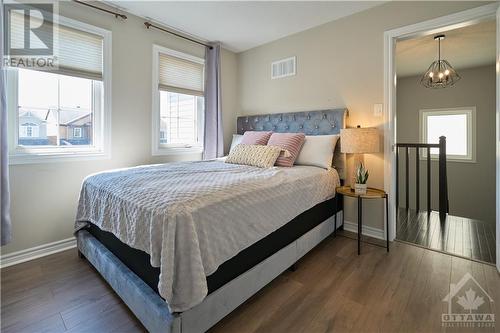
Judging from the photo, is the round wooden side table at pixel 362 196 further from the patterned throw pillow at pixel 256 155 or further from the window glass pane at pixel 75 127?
the window glass pane at pixel 75 127

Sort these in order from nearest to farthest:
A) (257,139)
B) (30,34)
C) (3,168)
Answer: (3,168) < (30,34) < (257,139)

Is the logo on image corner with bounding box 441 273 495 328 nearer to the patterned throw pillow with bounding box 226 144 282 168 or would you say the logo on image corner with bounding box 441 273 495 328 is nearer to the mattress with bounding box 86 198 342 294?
the mattress with bounding box 86 198 342 294

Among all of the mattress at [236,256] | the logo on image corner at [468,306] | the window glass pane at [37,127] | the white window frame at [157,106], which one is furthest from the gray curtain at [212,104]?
the logo on image corner at [468,306]

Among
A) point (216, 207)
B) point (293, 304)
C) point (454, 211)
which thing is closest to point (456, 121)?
point (454, 211)

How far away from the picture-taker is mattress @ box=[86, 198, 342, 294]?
51.7 inches

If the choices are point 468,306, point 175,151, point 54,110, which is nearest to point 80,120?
point 54,110

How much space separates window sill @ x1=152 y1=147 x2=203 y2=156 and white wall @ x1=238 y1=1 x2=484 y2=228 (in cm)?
123

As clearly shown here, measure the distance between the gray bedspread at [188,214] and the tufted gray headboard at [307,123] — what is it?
904mm

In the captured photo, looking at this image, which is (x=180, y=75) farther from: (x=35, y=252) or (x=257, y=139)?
(x=35, y=252)

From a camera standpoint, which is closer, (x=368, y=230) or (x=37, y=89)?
(x=37, y=89)

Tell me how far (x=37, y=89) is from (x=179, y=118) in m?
1.52

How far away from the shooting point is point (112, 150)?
8.80ft

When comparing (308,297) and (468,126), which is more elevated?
(468,126)

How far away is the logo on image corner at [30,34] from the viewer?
6.74ft
